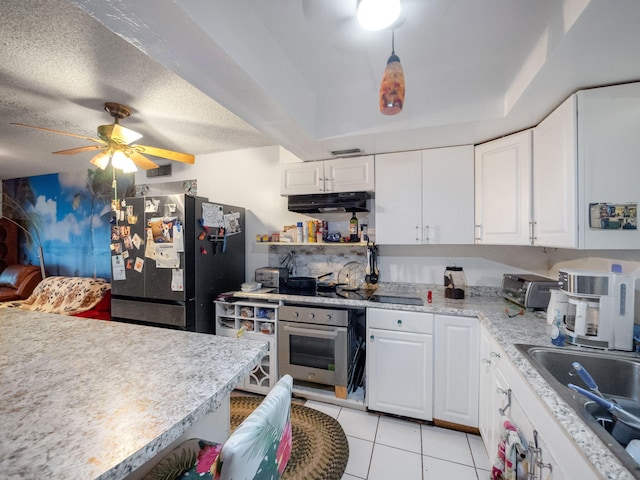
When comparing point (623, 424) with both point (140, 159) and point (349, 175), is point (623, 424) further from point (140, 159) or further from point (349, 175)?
point (140, 159)

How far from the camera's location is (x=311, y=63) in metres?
Answer: 1.64

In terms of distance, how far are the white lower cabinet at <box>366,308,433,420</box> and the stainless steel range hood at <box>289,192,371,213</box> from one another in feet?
3.00

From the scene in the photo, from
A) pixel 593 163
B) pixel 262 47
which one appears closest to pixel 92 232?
pixel 262 47

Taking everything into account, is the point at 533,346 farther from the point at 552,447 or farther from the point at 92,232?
the point at 92,232

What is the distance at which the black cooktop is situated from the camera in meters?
2.12

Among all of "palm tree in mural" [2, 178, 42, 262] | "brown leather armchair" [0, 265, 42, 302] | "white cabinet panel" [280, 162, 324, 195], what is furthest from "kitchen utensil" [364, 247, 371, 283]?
"palm tree in mural" [2, 178, 42, 262]

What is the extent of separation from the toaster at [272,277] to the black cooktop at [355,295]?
9 centimetres

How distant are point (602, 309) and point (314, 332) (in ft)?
5.58

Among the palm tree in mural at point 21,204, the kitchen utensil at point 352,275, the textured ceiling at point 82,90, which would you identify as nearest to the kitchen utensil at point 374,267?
the kitchen utensil at point 352,275

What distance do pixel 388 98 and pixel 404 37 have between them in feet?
2.58

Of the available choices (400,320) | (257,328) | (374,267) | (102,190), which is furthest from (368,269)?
(102,190)

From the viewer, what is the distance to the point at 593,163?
133 cm

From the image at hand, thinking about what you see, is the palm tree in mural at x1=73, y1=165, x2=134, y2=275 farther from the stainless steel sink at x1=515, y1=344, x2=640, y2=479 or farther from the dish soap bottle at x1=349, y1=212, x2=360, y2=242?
the stainless steel sink at x1=515, y1=344, x2=640, y2=479

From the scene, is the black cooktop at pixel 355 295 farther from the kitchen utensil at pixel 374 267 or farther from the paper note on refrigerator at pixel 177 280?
the paper note on refrigerator at pixel 177 280
